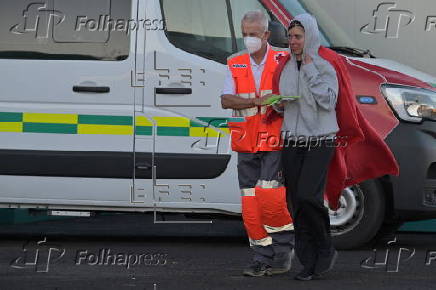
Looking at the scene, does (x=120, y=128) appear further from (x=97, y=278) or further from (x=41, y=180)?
(x=97, y=278)

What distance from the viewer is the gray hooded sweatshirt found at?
7.40 metres

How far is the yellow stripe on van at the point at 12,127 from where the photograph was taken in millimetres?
9352

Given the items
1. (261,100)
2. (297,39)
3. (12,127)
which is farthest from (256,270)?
(12,127)

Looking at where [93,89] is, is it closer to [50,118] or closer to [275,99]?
[50,118]

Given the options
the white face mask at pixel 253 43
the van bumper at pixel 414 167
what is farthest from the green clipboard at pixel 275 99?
the van bumper at pixel 414 167

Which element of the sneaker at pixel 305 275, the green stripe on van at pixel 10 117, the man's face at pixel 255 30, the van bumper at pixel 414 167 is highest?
the man's face at pixel 255 30

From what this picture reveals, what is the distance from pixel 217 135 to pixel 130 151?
630mm

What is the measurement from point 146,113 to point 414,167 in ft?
6.32

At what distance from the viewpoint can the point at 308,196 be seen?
7.47 m

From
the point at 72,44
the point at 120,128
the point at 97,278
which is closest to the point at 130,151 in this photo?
the point at 120,128

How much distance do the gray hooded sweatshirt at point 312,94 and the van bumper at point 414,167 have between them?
171 centimetres

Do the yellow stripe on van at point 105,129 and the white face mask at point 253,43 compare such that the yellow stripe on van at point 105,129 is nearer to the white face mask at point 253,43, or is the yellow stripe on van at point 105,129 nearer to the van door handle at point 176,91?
the van door handle at point 176,91

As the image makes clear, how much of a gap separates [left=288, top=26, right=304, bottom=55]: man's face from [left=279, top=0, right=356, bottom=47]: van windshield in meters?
1.96

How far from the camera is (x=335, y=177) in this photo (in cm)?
774
